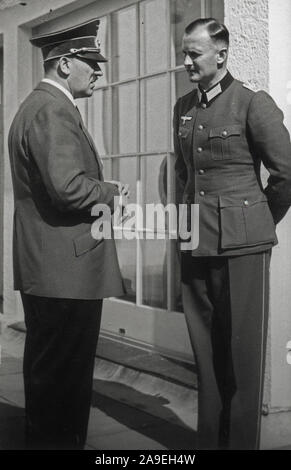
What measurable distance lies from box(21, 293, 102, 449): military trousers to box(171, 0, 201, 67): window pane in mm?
2011

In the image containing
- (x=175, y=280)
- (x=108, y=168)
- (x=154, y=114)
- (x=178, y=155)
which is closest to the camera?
(x=178, y=155)

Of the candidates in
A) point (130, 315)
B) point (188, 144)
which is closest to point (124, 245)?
Answer: point (130, 315)

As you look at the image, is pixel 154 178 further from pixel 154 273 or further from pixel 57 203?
pixel 57 203

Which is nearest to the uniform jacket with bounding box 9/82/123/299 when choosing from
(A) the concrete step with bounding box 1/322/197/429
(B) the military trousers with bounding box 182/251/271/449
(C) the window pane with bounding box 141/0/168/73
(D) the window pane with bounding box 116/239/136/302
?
(B) the military trousers with bounding box 182/251/271/449

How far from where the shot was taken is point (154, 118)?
4.84m

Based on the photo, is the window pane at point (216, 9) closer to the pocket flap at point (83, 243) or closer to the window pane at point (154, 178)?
the window pane at point (154, 178)

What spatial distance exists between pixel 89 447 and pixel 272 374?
0.91m

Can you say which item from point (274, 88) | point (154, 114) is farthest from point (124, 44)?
point (274, 88)

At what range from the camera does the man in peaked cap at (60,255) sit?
303cm

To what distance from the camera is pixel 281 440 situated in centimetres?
349

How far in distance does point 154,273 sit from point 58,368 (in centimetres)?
186

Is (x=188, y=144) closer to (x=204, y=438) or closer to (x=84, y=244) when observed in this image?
(x=84, y=244)

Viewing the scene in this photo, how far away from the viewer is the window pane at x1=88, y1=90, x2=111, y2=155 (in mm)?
5320

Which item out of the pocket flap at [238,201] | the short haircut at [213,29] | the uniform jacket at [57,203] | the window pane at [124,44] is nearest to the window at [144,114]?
the window pane at [124,44]
